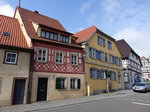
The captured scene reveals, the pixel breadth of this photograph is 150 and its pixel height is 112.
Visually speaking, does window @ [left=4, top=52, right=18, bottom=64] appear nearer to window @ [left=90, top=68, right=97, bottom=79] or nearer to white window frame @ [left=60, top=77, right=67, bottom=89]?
white window frame @ [left=60, top=77, right=67, bottom=89]

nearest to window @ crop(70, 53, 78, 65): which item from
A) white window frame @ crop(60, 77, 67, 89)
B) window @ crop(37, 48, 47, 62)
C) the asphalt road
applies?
white window frame @ crop(60, 77, 67, 89)

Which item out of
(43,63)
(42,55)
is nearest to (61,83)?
(43,63)

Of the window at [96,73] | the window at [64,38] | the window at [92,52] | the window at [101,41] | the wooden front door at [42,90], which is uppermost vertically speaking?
the window at [101,41]

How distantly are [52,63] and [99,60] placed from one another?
9.39m

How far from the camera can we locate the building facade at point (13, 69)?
11.3 m

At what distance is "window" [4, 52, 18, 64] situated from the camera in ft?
38.7

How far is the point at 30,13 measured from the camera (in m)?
18.6

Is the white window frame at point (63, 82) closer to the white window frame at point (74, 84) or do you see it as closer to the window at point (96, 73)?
the white window frame at point (74, 84)

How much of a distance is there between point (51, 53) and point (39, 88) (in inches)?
162

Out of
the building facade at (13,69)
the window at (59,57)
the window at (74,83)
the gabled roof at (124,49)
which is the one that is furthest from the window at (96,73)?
the gabled roof at (124,49)

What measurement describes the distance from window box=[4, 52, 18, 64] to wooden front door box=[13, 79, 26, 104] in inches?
73.0

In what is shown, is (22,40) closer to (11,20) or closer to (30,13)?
(11,20)

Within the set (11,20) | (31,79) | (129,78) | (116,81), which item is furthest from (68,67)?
(129,78)

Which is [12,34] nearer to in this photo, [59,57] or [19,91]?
[59,57]
